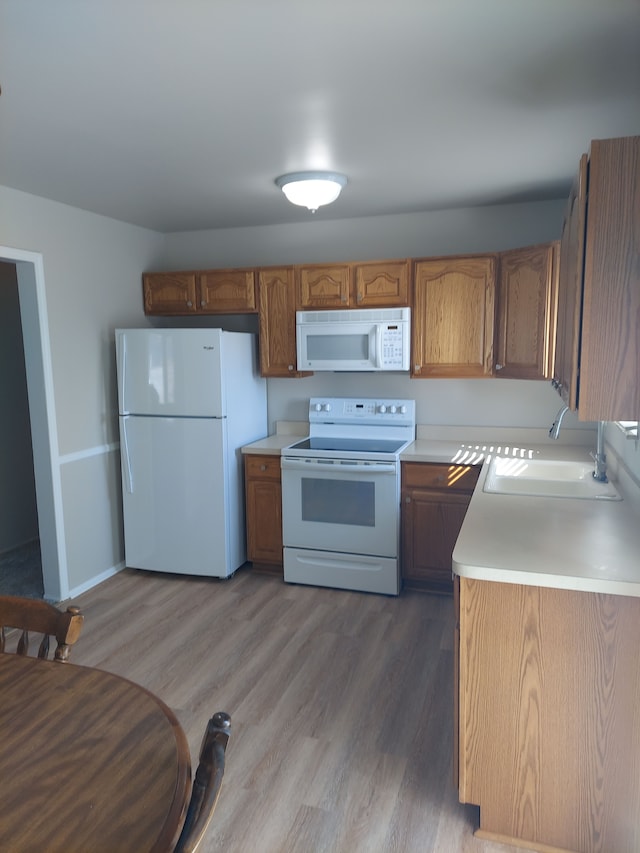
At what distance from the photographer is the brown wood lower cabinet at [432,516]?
339cm

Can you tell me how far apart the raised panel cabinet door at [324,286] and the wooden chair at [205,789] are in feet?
10.1

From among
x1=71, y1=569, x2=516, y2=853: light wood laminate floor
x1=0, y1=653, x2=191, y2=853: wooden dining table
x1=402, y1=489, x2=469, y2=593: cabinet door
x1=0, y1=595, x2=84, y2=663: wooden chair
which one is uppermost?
x1=0, y1=595, x2=84, y2=663: wooden chair

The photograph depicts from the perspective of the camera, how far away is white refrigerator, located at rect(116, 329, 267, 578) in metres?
3.63

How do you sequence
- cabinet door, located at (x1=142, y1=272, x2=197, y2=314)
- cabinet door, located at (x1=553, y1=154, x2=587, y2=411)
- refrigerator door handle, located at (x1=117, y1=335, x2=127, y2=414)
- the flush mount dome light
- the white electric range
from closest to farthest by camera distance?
cabinet door, located at (x1=553, y1=154, x2=587, y2=411) < the flush mount dome light < the white electric range < refrigerator door handle, located at (x1=117, y1=335, x2=127, y2=414) < cabinet door, located at (x1=142, y1=272, x2=197, y2=314)

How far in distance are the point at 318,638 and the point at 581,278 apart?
2.23 m

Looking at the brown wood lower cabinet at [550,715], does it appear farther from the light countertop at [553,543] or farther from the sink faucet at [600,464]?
the sink faucet at [600,464]

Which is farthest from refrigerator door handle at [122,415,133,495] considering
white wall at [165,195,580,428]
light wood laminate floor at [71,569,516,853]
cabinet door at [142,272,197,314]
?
white wall at [165,195,580,428]

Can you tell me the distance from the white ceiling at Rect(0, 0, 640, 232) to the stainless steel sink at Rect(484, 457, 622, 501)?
57.4 inches

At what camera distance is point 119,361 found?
3.70m

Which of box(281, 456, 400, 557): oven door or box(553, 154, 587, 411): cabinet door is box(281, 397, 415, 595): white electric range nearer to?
box(281, 456, 400, 557): oven door

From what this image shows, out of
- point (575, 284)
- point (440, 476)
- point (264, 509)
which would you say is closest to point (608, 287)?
point (575, 284)

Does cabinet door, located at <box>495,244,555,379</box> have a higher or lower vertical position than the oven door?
higher

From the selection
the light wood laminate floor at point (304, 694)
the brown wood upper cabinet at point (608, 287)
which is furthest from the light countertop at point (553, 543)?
the light wood laminate floor at point (304, 694)

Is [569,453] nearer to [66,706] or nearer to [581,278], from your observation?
[581,278]
